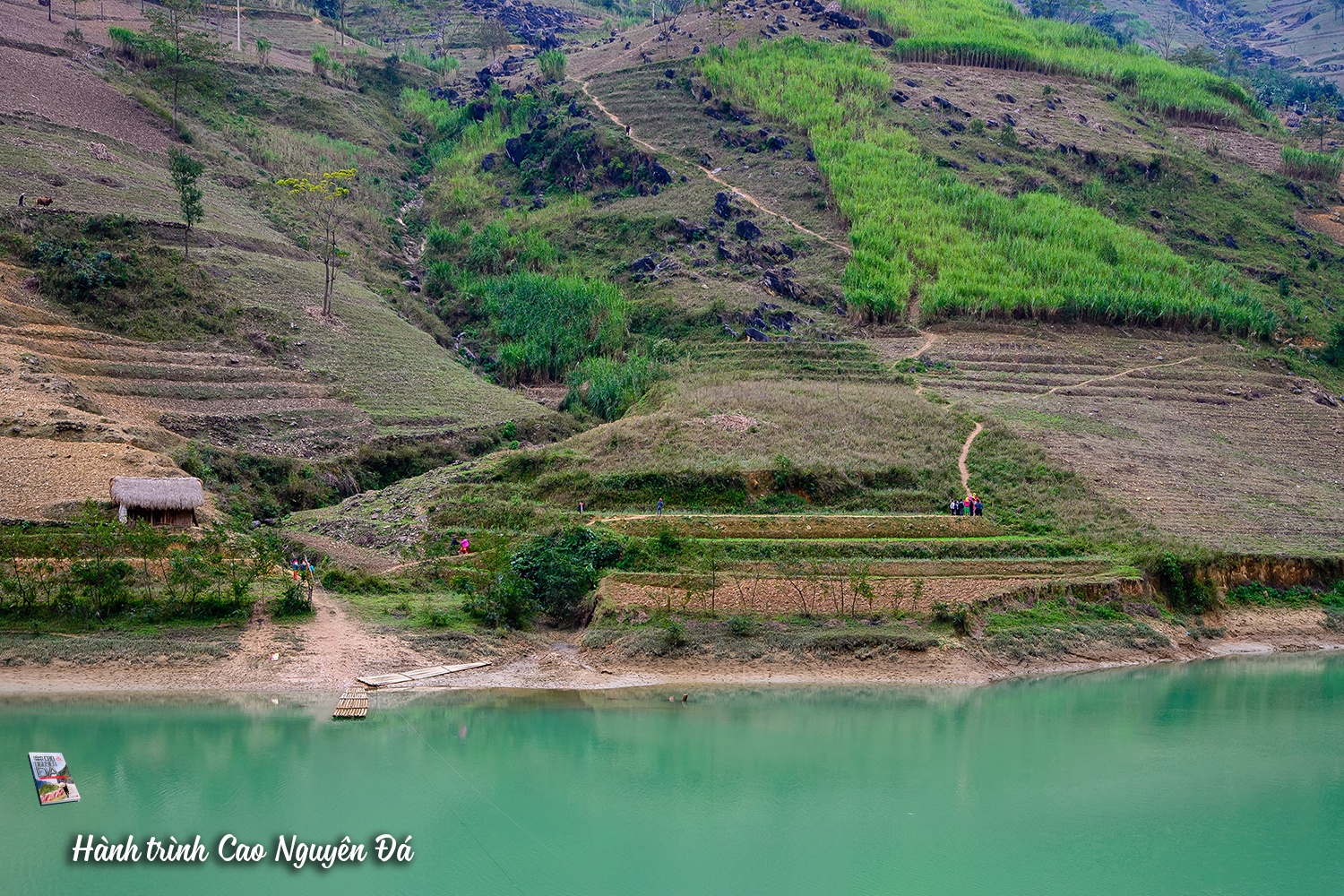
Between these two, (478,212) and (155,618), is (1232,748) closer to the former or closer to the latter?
(155,618)

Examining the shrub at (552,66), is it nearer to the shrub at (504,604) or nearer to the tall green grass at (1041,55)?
the tall green grass at (1041,55)

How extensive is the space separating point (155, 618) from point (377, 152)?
57.4m

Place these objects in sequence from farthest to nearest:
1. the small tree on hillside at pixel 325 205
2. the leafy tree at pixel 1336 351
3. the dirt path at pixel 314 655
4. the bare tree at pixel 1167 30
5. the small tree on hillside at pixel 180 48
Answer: the bare tree at pixel 1167 30, the small tree on hillside at pixel 180 48, the small tree on hillside at pixel 325 205, the leafy tree at pixel 1336 351, the dirt path at pixel 314 655

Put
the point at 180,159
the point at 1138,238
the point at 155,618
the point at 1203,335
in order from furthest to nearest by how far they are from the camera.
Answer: the point at 1138,238, the point at 1203,335, the point at 180,159, the point at 155,618

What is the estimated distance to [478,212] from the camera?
7050cm

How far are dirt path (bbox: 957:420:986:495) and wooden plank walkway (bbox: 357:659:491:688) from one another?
1832 centimetres

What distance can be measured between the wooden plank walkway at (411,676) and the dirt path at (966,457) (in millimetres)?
18317

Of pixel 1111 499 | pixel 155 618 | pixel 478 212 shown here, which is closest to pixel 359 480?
pixel 155 618

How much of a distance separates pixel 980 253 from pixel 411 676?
4197 cm

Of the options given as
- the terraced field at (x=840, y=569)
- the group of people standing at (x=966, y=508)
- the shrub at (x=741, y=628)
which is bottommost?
the shrub at (x=741, y=628)

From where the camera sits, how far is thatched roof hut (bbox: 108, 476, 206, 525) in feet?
97.7

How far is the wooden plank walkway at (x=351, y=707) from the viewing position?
79.3 feet

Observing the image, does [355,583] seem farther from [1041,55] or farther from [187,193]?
[1041,55]

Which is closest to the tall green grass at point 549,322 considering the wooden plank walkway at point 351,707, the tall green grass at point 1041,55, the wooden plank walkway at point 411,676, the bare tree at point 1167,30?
the wooden plank walkway at point 411,676
